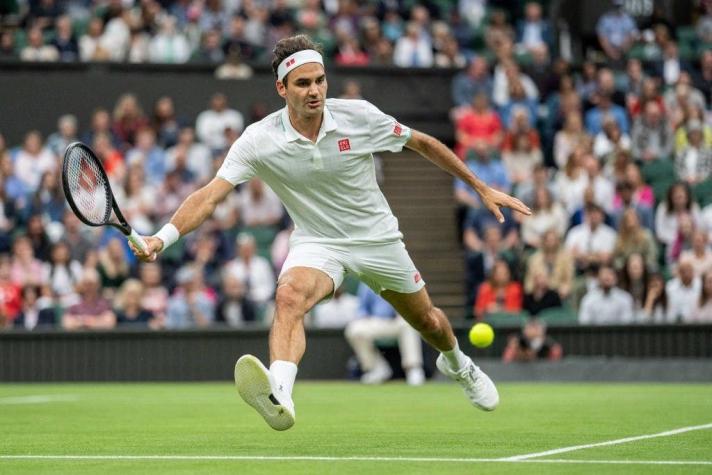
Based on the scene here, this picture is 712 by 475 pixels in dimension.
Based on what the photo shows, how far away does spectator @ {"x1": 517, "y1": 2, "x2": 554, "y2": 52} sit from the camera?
23750 mm

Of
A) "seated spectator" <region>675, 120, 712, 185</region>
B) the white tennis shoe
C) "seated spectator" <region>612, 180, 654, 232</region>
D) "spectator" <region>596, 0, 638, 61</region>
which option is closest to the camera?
the white tennis shoe

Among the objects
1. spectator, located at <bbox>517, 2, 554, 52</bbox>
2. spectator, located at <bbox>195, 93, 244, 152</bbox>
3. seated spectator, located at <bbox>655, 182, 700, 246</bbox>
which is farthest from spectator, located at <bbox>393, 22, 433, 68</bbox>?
seated spectator, located at <bbox>655, 182, 700, 246</bbox>

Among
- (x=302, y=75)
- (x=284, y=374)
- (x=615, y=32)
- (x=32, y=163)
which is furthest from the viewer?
(x=615, y=32)

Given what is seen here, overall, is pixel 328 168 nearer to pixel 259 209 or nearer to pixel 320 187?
pixel 320 187

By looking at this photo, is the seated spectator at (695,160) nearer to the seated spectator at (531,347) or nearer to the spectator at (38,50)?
the seated spectator at (531,347)

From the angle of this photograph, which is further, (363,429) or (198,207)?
(363,429)

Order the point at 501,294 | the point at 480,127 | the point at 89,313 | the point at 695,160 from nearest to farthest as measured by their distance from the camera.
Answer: the point at 501,294 → the point at 89,313 → the point at 695,160 → the point at 480,127

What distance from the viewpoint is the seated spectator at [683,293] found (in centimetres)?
1706

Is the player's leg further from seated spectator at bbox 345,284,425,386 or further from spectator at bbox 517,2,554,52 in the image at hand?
spectator at bbox 517,2,554,52

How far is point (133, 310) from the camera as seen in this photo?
17.9 metres

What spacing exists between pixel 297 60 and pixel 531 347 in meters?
9.40

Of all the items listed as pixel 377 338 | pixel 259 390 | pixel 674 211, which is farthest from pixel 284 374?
pixel 674 211

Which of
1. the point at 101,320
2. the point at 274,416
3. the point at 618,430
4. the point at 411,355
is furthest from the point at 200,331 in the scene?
the point at 274,416

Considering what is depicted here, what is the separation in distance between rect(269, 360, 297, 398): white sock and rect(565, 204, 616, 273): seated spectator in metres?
10.7
